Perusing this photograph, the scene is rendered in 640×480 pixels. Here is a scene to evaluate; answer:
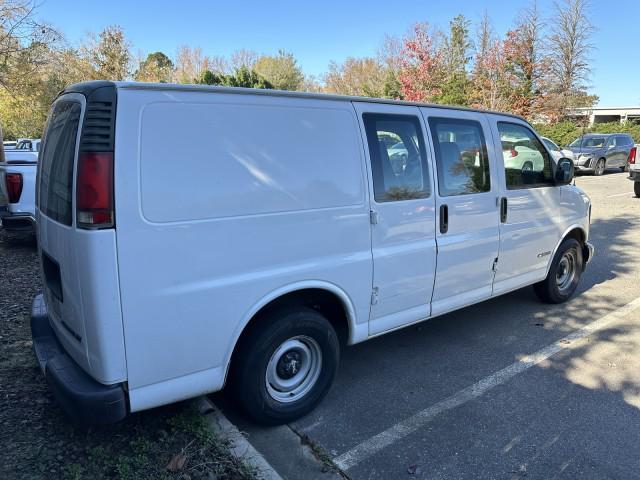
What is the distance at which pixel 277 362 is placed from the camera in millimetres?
3105

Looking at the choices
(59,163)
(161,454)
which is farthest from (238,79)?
(161,454)

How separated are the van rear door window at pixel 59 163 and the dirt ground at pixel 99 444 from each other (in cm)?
130

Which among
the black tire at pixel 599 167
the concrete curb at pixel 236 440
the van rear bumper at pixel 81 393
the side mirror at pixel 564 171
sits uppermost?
the side mirror at pixel 564 171

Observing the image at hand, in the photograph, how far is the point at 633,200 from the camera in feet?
42.9

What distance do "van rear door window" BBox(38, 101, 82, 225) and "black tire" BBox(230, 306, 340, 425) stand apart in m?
1.24

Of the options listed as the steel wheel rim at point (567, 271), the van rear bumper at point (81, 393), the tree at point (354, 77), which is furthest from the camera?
the tree at point (354, 77)

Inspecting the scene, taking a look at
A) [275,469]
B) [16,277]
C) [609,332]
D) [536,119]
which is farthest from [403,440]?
[536,119]

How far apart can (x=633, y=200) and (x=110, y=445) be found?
566 inches

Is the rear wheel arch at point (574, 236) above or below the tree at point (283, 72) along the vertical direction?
below

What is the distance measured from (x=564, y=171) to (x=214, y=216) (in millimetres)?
3835

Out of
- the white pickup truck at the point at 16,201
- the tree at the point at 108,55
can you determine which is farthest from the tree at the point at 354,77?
the white pickup truck at the point at 16,201

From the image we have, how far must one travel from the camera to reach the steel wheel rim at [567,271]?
18.1ft

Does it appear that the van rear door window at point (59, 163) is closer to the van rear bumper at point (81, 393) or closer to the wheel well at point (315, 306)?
the van rear bumper at point (81, 393)

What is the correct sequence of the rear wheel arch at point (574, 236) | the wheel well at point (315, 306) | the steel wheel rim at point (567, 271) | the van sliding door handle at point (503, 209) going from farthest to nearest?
the steel wheel rim at point (567, 271)
the rear wheel arch at point (574, 236)
the van sliding door handle at point (503, 209)
the wheel well at point (315, 306)
